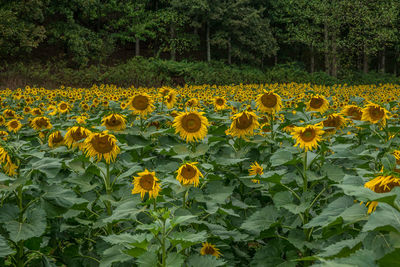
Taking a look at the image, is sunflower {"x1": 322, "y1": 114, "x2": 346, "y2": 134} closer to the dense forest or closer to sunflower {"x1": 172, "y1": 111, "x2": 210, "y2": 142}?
sunflower {"x1": 172, "y1": 111, "x2": 210, "y2": 142}

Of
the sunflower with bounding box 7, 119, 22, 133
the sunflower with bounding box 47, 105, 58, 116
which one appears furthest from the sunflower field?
the sunflower with bounding box 47, 105, 58, 116

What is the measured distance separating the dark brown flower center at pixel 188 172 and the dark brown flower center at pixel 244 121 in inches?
42.1

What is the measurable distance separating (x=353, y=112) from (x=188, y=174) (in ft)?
7.69

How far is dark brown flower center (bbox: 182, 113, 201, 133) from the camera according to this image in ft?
10.9

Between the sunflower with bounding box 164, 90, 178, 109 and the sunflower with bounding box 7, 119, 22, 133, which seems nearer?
the sunflower with bounding box 7, 119, 22, 133

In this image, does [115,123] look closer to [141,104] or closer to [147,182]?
[141,104]

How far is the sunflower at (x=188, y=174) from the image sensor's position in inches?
97.3

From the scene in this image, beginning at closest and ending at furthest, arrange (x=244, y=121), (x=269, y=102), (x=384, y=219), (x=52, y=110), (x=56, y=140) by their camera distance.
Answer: (x=384, y=219) < (x=244, y=121) < (x=56, y=140) < (x=269, y=102) < (x=52, y=110)

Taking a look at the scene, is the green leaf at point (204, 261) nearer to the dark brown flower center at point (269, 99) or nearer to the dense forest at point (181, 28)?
the dark brown flower center at point (269, 99)

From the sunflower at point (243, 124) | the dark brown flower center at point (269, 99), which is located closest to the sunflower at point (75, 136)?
the sunflower at point (243, 124)

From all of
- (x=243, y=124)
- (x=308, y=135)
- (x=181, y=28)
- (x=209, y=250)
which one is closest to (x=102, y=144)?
(x=209, y=250)

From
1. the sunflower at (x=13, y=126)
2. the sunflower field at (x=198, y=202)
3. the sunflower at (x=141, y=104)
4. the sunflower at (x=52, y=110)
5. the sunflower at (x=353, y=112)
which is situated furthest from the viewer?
the sunflower at (x=52, y=110)

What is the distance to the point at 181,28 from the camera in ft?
114

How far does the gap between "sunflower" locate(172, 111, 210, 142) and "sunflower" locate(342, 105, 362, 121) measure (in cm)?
158
